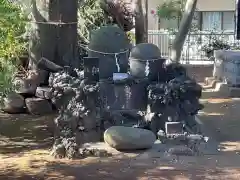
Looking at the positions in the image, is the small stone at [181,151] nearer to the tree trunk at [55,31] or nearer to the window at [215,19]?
the tree trunk at [55,31]

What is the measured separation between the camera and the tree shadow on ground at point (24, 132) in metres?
9.02

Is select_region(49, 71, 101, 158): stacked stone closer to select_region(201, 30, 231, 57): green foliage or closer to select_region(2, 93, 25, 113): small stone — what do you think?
select_region(2, 93, 25, 113): small stone

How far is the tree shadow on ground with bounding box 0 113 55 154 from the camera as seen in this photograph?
29.6ft

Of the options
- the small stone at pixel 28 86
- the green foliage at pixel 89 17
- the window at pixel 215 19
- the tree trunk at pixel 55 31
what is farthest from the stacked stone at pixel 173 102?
the window at pixel 215 19

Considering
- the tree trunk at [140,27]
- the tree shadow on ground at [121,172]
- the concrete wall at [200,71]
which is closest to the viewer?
the tree shadow on ground at [121,172]

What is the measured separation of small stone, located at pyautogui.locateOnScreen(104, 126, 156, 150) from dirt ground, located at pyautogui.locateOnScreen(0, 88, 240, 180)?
167 millimetres

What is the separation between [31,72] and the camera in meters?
12.8

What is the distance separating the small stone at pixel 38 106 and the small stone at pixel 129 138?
4145mm

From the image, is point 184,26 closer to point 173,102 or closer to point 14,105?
point 14,105

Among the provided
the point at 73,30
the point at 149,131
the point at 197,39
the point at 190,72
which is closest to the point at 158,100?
the point at 149,131

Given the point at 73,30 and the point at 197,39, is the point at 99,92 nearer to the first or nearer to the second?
the point at 73,30

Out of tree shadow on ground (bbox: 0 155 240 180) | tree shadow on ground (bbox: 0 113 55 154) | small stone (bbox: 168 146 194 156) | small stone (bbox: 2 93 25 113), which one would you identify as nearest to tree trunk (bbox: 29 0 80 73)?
small stone (bbox: 2 93 25 113)

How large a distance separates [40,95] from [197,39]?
987 centimetres

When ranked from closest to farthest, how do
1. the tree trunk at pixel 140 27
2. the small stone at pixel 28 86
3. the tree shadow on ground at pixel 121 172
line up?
the tree shadow on ground at pixel 121 172 < the small stone at pixel 28 86 < the tree trunk at pixel 140 27
